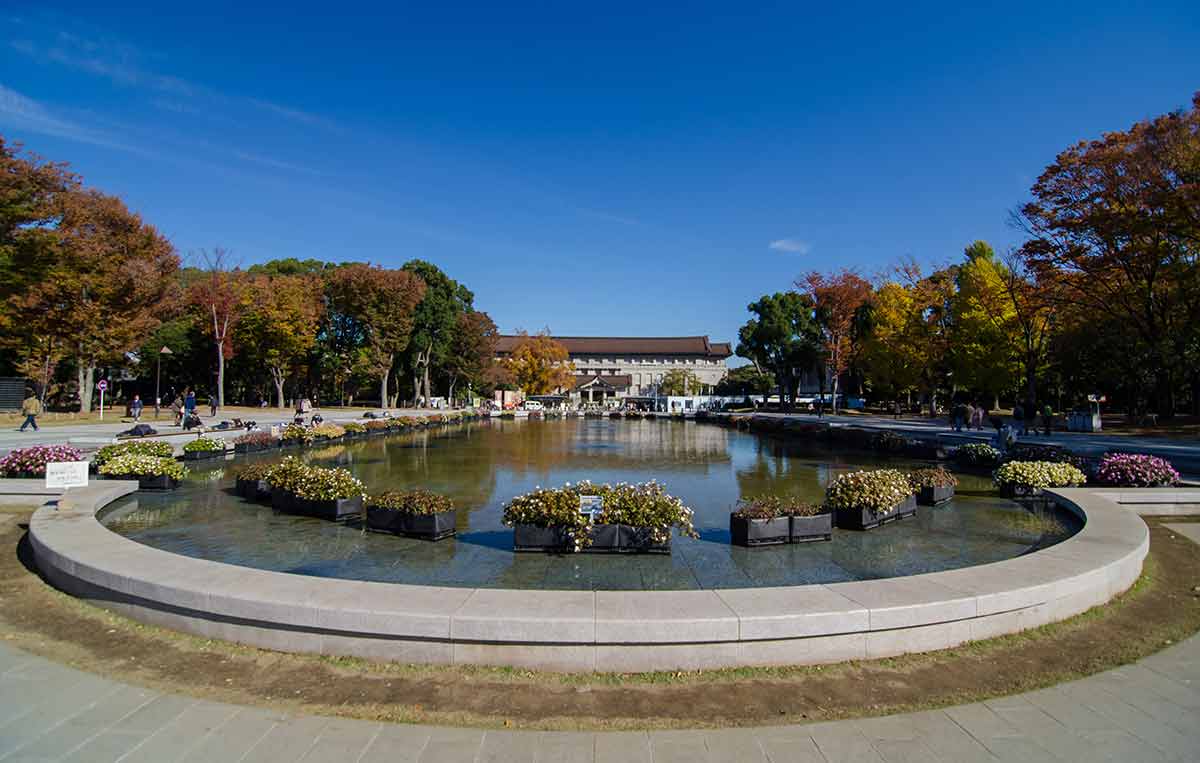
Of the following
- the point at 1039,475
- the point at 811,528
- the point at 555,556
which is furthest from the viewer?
the point at 1039,475

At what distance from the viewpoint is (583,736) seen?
3.97 metres

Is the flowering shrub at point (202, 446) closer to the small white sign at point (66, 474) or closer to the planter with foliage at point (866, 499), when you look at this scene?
the small white sign at point (66, 474)

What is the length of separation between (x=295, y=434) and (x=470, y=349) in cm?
4483

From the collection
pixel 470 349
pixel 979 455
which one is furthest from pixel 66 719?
pixel 470 349

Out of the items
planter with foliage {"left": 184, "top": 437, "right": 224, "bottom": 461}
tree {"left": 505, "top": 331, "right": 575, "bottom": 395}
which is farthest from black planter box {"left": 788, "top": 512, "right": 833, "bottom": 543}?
tree {"left": 505, "top": 331, "right": 575, "bottom": 395}

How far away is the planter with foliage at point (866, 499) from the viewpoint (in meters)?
10.2

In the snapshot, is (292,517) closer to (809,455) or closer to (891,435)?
(809,455)

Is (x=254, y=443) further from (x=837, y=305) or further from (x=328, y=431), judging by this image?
(x=837, y=305)

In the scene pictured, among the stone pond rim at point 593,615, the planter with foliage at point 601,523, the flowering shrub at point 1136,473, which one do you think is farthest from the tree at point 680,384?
the stone pond rim at point 593,615

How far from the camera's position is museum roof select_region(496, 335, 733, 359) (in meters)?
129

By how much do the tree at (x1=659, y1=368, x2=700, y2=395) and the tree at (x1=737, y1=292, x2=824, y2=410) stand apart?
105ft

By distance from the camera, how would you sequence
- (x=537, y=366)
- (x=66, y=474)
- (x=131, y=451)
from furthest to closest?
1. (x=537, y=366)
2. (x=131, y=451)
3. (x=66, y=474)

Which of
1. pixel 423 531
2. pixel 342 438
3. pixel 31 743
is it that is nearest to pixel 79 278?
pixel 342 438

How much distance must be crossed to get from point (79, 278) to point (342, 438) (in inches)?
855
